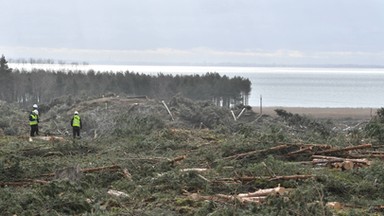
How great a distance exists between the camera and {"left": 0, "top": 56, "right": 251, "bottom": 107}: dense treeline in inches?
2790

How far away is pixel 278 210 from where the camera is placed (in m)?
6.77

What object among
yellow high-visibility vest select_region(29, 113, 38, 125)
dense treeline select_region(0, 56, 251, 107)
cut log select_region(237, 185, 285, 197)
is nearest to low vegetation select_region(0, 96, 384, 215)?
cut log select_region(237, 185, 285, 197)

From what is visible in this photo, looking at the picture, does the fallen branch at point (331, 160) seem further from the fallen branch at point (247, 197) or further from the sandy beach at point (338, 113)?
the sandy beach at point (338, 113)

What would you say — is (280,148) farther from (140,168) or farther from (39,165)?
(39,165)

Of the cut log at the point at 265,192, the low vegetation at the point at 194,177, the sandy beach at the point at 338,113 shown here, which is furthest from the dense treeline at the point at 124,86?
the cut log at the point at 265,192

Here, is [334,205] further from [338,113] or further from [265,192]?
[338,113]

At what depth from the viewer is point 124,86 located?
73.9 meters

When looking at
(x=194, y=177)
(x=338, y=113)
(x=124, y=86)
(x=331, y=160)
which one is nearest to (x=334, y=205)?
(x=194, y=177)

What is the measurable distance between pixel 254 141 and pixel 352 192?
3809mm

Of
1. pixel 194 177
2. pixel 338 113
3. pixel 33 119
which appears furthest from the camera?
pixel 338 113

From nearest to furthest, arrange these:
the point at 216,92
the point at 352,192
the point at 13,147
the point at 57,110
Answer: the point at 352,192 → the point at 13,147 → the point at 57,110 → the point at 216,92

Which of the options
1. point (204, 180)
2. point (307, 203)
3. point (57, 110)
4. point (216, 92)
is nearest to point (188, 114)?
point (57, 110)

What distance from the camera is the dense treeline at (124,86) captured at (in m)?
70.9

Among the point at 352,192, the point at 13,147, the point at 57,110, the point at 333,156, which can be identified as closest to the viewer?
the point at 352,192
